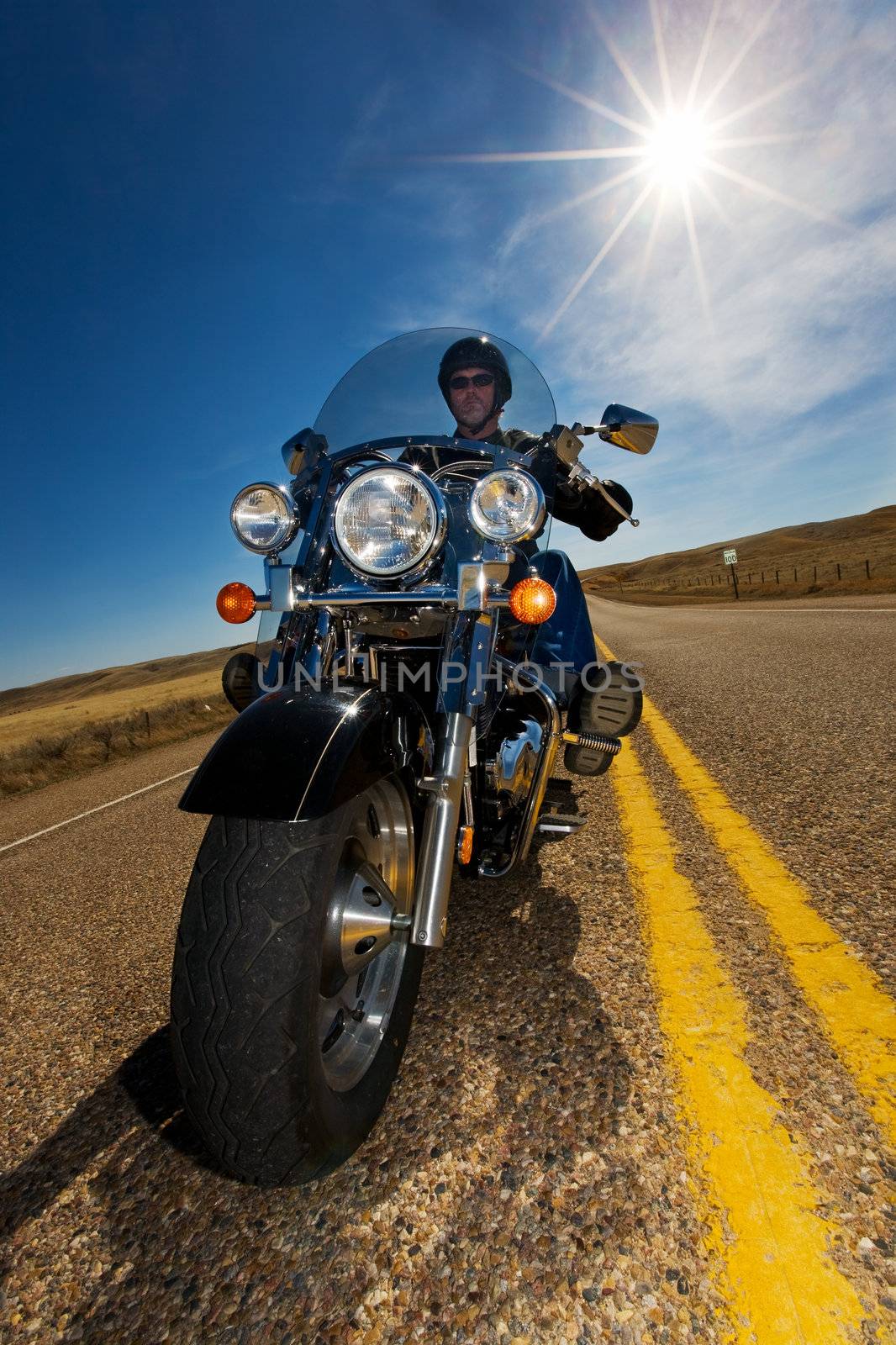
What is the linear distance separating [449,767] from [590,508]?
4.99ft

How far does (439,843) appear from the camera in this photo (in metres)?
1.34

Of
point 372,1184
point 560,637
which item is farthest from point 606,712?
point 372,1184

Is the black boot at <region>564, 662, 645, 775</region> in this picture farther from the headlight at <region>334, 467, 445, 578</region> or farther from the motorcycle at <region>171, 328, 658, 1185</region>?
the headlight at <region>334, 467, 445, 578</region>

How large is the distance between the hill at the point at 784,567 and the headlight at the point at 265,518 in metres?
23.7

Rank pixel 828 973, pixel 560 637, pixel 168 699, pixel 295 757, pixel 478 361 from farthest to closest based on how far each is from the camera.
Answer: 1. pixel 168 699
2. pixel 560 637
3. pixel 478 361
4. pixel 828 973
5. pixel 295 757

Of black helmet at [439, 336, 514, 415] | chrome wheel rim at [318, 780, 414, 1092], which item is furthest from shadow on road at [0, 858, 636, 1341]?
black helmet at [439, 336, 514, 415]

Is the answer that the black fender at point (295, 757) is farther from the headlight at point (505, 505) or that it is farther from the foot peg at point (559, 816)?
the foot peg at point (559, 816)

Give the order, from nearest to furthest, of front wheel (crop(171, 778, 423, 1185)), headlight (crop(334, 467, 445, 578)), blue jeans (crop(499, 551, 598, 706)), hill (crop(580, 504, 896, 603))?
front wheel (crop(171, 778, 423, 1185))
headlight (crop(334, 467, 445, 578))
blue jeans (crop(499, 551, 598, 706))
hill (crop(580, 504, 896, 603))

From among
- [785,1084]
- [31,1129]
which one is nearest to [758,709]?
[785,1084]

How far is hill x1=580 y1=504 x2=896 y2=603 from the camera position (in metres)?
29.4

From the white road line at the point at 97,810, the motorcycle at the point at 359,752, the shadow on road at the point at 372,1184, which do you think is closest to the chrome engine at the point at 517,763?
the motorcycle at the point at 359,752

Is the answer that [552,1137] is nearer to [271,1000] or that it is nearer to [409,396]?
[271,1000]

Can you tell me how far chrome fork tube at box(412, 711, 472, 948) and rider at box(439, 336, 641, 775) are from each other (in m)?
0.90

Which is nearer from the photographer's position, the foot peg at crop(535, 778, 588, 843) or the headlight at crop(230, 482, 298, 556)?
the headlight at crop(230, 482, 298, 556)
